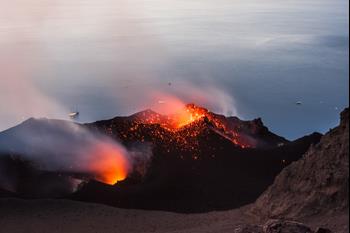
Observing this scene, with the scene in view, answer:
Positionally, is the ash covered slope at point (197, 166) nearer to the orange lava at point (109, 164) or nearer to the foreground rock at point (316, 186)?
the orange lava at point (109, 164)

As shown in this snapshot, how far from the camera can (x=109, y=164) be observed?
98.5ft

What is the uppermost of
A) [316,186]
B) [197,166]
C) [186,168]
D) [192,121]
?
[192,121]

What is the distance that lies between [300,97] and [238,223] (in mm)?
45244

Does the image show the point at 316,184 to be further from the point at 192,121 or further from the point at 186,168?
the point at 192,121

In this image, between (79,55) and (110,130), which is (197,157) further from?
(79,55)

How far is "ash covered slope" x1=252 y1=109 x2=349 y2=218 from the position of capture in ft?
54.4

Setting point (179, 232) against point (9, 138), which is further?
point (9, 138)

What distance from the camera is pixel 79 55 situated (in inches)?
3472

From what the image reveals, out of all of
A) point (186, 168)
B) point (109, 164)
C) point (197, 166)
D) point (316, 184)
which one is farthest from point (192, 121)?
point (316, 184)

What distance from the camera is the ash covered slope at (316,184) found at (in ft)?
54.4

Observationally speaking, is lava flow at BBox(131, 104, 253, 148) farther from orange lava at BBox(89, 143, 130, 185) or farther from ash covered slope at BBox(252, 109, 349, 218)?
ash covered slope at BBox(252, 109, 349, 218)

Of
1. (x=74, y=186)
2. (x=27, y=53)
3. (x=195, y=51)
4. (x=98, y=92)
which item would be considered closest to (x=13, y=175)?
(x=74, y=186)

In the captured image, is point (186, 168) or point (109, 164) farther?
point (109, 164)

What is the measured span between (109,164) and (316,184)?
1503cm
